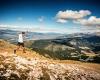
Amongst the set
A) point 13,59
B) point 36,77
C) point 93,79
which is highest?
point 13,59

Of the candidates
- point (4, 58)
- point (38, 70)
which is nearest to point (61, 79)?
point (38, 70)

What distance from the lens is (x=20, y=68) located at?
4306 centimetres

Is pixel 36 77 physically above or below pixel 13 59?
below

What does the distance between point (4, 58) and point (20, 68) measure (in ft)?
22.6

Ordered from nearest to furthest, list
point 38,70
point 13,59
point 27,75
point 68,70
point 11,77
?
point 11,77, point 27,75, point 38,70, point 13,59, point 68,70

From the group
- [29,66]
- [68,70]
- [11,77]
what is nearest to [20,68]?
[29,66]

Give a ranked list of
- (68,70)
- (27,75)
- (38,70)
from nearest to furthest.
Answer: (27,75) < (38,70) < (68,70)

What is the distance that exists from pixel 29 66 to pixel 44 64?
6.07 m

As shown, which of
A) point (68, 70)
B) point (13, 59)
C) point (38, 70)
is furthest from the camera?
point (68, 70)

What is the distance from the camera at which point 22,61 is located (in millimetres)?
47875

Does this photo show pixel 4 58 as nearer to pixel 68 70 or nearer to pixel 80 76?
pixel 68 70

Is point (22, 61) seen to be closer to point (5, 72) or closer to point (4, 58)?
point (4, 58)

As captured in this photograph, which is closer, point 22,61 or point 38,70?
point 38,70

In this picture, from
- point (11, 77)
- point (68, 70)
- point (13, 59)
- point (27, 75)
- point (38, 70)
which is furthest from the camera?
point (68, 70)
